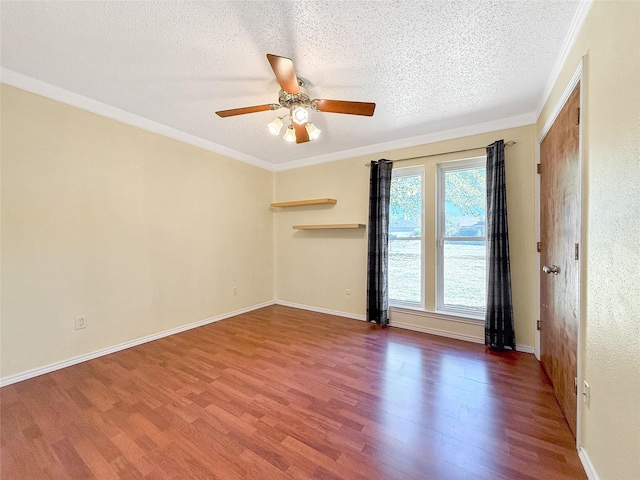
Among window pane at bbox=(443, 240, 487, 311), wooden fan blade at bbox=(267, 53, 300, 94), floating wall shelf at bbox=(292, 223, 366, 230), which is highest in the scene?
wooden fan blade at bbox=(267, 53, 300, 94)

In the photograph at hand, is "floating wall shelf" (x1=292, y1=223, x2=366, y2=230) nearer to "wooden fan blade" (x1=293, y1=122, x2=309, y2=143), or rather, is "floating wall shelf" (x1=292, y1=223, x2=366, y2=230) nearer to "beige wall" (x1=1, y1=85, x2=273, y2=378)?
"beige wall" (x1=1, y1=85, x2=273, y2=378)

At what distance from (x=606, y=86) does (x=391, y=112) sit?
1703mm

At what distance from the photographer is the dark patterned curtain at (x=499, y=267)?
2680 mm

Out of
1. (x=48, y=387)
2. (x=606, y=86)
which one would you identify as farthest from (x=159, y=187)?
(x=606, y=86)

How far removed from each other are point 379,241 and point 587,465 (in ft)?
8.02

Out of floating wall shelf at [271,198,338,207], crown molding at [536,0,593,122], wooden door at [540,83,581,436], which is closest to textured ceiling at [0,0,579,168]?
crown molding at [536,0,593,122]

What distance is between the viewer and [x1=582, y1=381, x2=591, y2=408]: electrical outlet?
4.31ft

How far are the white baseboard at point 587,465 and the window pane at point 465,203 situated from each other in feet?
6.88

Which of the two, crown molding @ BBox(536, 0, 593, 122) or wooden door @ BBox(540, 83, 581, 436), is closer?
crown molding @ BBox(536, 0, 593, 122)

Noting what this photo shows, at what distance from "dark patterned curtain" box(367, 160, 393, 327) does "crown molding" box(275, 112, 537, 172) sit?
0.28 meters

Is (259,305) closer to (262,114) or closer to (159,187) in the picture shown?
(159,187)

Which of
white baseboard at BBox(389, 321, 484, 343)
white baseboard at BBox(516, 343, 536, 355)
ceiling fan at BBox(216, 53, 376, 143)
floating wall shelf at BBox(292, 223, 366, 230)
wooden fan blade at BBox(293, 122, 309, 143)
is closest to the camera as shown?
ceiling fan at BBox(216, 53, 376, 143)

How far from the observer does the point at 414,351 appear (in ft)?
8.81

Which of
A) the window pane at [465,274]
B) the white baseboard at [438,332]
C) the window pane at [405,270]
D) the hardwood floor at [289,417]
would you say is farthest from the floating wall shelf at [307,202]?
the hardwood floor at [289,417]
